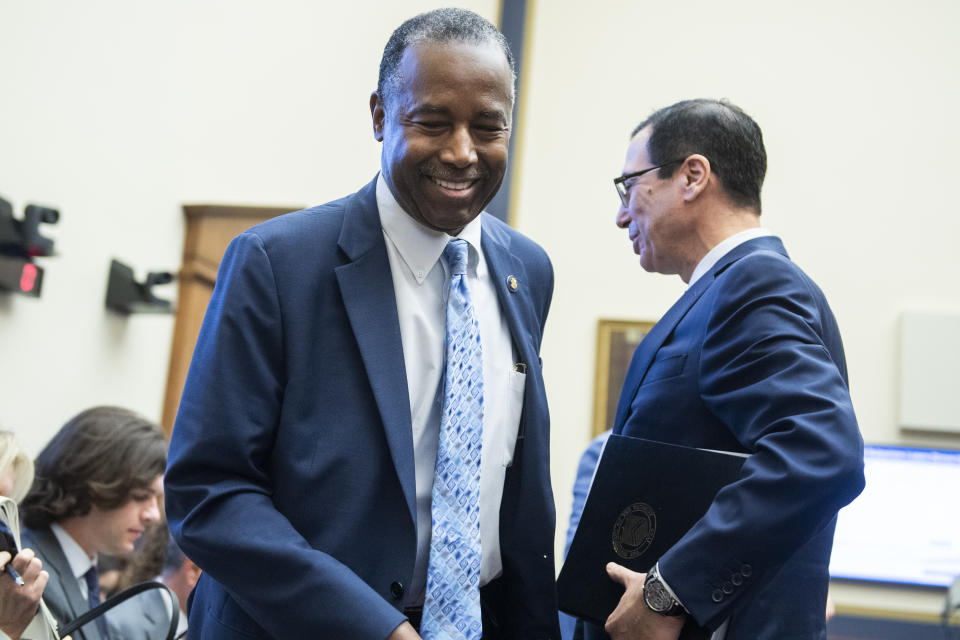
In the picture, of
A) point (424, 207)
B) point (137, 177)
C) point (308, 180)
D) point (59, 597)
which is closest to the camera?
point (424, 207)

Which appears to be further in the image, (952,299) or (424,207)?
(952,299)

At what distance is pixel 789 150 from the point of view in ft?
19.8

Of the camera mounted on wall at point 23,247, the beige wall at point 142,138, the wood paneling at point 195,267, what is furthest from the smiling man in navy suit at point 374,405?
the wood paneling at point 195,267

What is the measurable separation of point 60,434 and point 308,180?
296cm

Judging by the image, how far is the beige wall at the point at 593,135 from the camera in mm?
5121

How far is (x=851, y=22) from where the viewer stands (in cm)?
611

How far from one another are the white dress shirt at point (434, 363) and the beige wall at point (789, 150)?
4.31 m

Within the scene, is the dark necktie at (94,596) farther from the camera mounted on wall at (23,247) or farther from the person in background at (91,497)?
the camera mounted on wall at (23,247)

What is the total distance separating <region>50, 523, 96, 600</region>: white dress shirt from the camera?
2816mm

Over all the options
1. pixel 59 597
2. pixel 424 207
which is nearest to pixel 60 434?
pixel 59 597

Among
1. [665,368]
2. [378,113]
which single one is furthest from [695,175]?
[378,113]

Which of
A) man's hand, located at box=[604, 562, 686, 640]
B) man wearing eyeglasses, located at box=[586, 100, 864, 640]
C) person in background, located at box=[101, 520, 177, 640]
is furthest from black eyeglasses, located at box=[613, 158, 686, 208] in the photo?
person in background, located at box=[101, 520, 177, 640]

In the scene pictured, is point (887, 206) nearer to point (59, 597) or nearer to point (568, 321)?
point (568, 321)

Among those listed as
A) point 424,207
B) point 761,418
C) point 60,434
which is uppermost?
point 424,207
